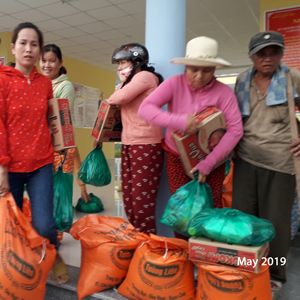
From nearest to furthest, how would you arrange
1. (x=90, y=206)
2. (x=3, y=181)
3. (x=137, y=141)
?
(x=3, y=181)
(x=137, y=141)
(x=90, y=206)

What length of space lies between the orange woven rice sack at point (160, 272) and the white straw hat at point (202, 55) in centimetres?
85

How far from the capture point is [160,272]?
5.17ft

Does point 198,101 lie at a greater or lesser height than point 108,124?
greater


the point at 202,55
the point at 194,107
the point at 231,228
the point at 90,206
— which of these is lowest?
the point at 90,206

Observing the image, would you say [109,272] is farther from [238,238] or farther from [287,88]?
[287,88]

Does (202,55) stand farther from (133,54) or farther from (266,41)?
(133,54)

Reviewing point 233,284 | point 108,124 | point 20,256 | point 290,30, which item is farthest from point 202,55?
point 290,30

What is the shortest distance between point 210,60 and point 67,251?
1631 mm

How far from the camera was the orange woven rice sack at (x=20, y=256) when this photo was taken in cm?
147

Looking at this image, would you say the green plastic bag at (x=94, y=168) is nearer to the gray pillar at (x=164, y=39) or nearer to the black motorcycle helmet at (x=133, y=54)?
the gray pillar at (x=164, y=39)

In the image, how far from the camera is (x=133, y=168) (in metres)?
1.83

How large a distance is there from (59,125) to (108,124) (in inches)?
12.1

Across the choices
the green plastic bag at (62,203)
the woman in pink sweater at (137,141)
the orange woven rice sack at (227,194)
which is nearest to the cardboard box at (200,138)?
the woman in pink sweater at (137,141)

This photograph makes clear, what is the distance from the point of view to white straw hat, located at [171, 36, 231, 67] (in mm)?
1592
